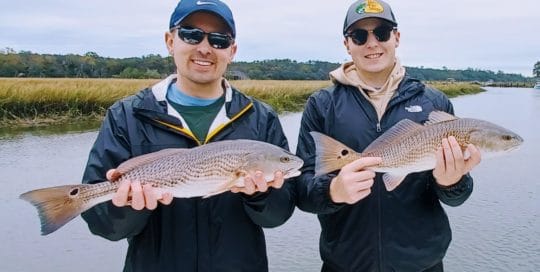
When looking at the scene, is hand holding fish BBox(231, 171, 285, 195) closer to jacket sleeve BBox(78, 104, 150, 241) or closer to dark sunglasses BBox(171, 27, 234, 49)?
jacket sleeve BBox(78, 104, 150, 241)

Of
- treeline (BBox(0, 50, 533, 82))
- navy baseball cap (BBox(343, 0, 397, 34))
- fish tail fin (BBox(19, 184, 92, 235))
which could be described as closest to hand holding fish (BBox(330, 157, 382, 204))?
navy baseball cap (BBox(343, 0, 397, 34))

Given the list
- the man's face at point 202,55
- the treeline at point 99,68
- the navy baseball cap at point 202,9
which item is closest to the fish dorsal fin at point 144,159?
the man's face at point 202,55

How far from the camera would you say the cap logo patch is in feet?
11.3

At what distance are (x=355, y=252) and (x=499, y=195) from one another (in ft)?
23.9

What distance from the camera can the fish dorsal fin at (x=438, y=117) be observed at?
125 inches

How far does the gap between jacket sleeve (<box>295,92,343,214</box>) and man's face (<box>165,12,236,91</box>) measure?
2.29ft

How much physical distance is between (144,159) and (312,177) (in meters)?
1.05

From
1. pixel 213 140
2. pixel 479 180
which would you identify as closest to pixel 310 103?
pixel 213 140

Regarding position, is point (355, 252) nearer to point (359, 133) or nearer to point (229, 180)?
A: point (359, 133)

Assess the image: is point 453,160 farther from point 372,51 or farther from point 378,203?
point 372,51

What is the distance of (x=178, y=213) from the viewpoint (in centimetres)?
304

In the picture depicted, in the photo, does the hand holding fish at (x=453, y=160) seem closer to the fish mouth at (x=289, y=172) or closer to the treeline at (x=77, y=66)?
the fish mouth at (x=289, y=172)

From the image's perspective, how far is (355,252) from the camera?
3.36 metres

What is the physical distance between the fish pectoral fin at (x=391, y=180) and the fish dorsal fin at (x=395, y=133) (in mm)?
181
